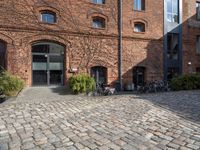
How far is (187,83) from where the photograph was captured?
17.6 meters

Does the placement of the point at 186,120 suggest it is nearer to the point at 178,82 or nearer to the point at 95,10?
the point at 178,82

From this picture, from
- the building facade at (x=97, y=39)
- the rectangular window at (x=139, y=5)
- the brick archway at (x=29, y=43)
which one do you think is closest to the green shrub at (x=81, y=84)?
the building facade at (x=97, y=39)

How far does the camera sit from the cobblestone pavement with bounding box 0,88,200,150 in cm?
546

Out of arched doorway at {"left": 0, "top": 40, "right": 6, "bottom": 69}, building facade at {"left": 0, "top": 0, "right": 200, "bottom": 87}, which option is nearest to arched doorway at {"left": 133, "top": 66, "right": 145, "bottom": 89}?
building facade at {"left": 0, "top": 0, "right": 200, "bottom": 87}

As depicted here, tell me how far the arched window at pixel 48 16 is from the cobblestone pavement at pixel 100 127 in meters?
8.72

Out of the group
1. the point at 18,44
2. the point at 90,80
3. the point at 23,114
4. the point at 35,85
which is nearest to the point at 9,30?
the point at 18,44

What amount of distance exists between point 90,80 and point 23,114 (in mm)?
7177

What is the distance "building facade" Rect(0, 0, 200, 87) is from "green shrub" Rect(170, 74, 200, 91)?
3396 mm

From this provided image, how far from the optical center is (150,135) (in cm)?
608

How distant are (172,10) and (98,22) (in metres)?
8.12

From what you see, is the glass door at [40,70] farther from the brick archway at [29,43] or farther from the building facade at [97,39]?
the brick archway at [29,43]

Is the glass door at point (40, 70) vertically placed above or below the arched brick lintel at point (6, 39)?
below

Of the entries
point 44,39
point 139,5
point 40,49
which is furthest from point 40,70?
point 139,5

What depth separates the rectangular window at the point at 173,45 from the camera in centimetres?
2217
